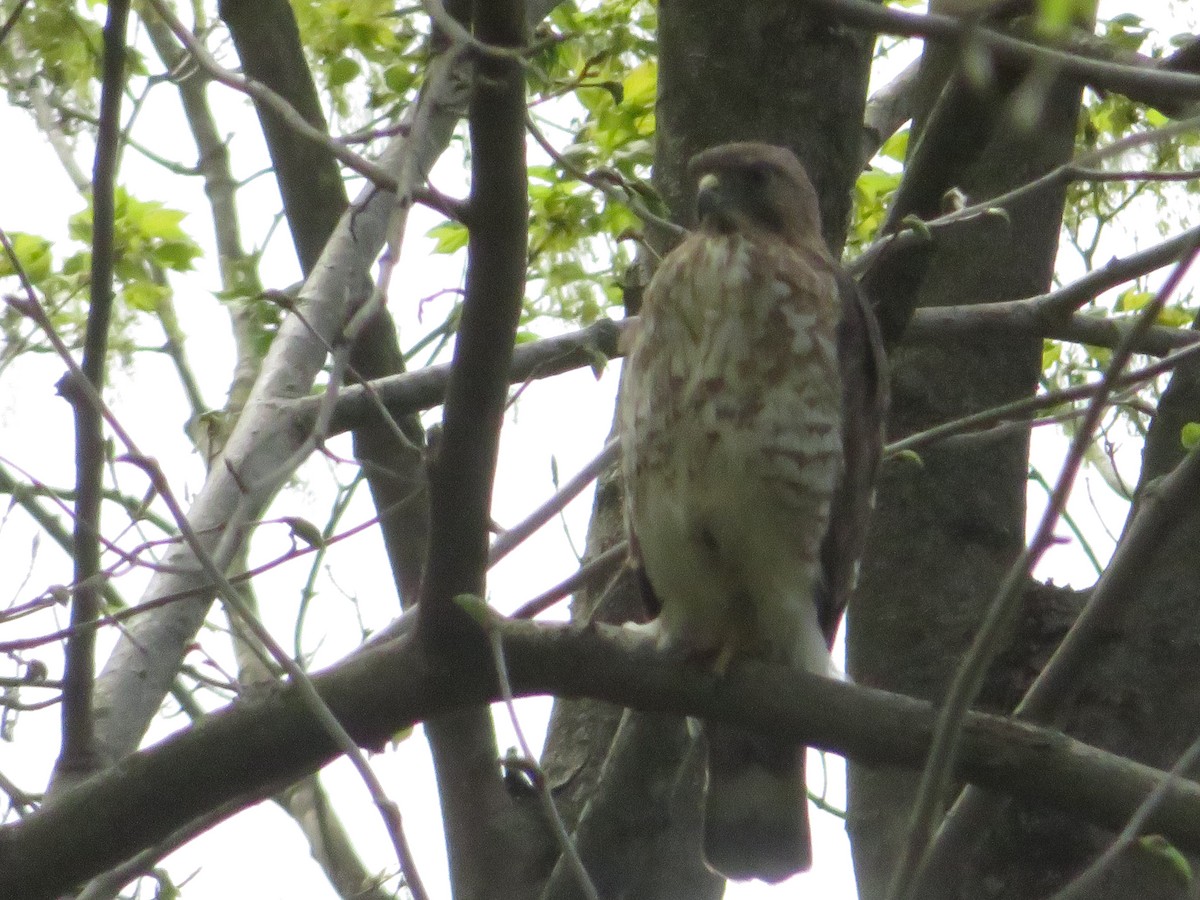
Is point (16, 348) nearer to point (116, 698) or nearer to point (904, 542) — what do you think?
point (116, 698)

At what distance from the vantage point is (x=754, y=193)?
144 inches

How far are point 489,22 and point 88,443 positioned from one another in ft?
3.72

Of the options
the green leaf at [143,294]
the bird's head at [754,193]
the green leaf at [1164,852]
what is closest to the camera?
the green leaf at [1164,852]

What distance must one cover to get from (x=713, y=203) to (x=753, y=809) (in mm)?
1344

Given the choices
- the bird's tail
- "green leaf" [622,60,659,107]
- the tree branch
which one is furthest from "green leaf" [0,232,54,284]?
the bird's tail

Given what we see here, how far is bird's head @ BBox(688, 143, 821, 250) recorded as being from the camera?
12.0 feet

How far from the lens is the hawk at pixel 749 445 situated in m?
3.28

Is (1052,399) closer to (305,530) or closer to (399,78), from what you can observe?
(305,530)

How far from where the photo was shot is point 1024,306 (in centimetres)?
354

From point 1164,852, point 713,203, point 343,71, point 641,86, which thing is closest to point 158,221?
point 343,71

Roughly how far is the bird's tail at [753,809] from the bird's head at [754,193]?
1.12m

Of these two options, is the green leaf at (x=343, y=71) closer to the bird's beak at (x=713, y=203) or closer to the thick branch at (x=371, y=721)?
the bird's beak at (x=713, y=203)

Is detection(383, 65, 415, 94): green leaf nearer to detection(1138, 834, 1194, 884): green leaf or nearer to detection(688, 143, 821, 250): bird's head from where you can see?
detection(688, 143, 821, 250): bird's head

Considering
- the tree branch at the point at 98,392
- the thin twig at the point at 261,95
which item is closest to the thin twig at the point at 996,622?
the thin twig at the point at 261,95
